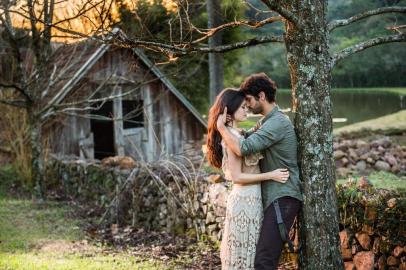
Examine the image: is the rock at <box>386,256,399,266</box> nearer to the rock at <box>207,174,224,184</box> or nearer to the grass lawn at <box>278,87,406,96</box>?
the rock at <box>207,174,224,184</box>

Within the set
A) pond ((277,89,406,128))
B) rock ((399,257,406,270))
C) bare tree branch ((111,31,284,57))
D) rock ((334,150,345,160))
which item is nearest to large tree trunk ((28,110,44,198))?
rock ((334,150,345,160))

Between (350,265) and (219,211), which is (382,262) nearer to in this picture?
(350,265)

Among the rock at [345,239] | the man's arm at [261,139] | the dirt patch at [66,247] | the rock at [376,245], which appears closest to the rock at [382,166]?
the rock at [345,239]

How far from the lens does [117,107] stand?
54.1ft

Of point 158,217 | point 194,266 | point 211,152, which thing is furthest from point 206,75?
point 211,152

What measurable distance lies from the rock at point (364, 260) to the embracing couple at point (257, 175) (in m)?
1.47

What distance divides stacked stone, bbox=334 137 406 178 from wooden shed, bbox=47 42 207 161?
483cm

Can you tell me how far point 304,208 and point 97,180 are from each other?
764 cm

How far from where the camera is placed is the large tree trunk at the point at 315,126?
484cm

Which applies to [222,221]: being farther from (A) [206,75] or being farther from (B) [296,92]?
(A) [206,75]

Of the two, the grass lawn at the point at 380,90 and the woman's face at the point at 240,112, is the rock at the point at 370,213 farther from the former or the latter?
the grass lawn at the point at 380,90

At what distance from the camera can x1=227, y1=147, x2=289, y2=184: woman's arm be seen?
15.2 ft

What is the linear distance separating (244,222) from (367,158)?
704 cm

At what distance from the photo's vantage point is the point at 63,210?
11.2m
